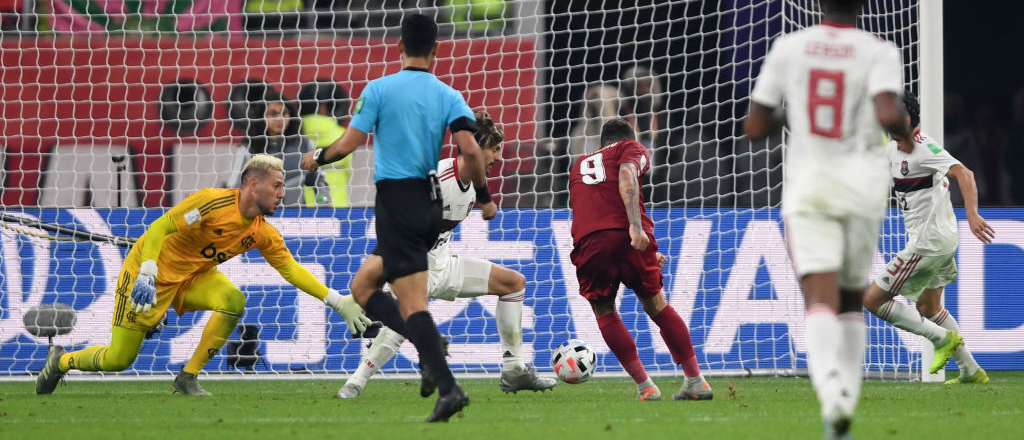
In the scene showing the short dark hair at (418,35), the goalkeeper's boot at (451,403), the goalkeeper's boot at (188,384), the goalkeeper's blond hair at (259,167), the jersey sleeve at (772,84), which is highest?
the short dark hair at (418,35)

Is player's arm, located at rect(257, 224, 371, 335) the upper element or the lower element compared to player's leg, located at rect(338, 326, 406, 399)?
upper

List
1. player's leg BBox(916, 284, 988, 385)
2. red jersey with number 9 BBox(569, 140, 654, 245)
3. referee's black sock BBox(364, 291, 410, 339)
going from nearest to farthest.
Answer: referee's black sock BBox(364, 291, 410, 339) < red jersey with number 9 BBox(569, 140, 654, 245) < player's leg BBox(916, 284, 988, 385)

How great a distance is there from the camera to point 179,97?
1078 cm

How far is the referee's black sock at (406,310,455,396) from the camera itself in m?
5.16

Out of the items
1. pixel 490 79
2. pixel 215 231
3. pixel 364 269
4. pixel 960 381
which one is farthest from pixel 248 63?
pixel 960 381

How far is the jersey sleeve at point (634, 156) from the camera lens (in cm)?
690

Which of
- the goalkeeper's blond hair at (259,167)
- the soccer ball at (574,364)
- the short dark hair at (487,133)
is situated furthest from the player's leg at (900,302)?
the goalkeeper's blond hair at (259,167)

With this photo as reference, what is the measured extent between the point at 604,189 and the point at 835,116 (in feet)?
9.85

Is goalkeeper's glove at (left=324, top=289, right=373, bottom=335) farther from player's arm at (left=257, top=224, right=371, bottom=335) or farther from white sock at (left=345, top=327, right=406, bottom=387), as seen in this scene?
white sock at (left=345, top=327, right=406, bottom=387)

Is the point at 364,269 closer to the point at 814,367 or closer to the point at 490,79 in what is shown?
the point at 814,367

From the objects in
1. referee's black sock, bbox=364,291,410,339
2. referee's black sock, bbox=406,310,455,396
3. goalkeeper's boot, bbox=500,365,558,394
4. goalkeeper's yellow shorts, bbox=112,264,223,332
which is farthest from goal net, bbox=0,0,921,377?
referee's black sock, bbox=406,310,455,396

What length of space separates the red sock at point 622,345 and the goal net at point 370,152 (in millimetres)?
2351

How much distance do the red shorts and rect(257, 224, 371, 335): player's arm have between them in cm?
128

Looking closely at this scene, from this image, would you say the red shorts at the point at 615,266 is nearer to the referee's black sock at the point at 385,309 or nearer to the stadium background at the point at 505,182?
the referee's black sock at the point at 385,309
